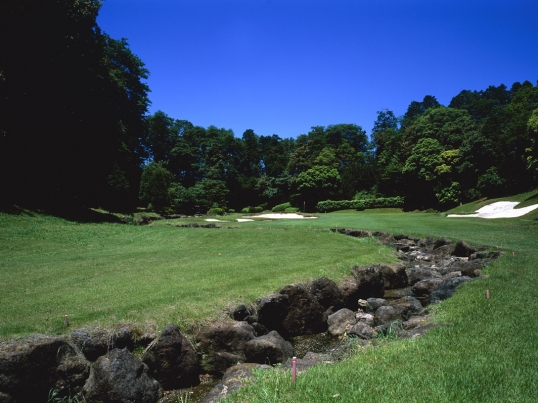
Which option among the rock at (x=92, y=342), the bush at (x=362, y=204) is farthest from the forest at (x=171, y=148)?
the rock at (x=92, y=342)

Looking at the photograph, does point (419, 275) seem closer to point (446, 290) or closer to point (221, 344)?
point (446, 290)

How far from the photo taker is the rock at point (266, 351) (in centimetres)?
785

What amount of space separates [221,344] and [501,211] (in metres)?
44.8

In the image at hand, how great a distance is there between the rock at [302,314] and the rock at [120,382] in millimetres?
4507

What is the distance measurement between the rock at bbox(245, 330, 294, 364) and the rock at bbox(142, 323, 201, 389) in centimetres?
118

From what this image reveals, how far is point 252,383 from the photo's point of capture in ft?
17.7

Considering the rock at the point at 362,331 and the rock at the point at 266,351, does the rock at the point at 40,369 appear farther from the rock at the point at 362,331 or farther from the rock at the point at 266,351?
the rock at the point at 362,331

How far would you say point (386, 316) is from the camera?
10.3m

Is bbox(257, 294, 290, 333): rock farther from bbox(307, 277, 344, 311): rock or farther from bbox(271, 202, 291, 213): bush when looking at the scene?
bbox(271, 202, 291, 213): bush

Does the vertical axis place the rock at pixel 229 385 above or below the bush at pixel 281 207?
below

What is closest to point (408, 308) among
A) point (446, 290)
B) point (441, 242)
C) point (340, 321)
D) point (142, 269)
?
point (446, 290)

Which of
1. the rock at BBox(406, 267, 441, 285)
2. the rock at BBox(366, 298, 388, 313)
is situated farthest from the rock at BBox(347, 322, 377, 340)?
the rock at BBox(406, 267, 441, 285)

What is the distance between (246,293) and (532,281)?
350 inches

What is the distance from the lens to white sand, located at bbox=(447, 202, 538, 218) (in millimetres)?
38719
